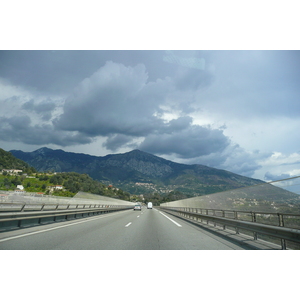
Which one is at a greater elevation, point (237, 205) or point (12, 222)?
point (237, 205)

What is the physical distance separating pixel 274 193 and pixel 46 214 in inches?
490
